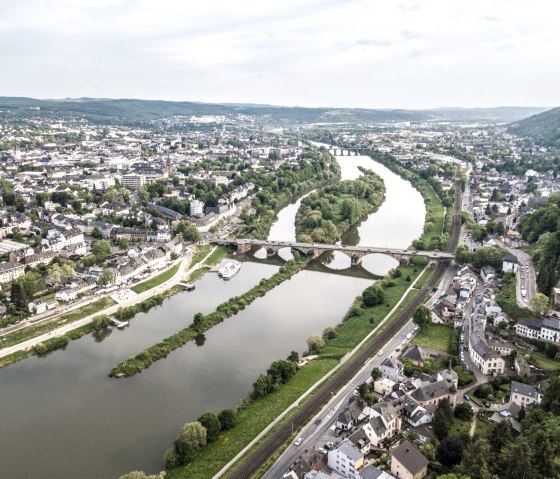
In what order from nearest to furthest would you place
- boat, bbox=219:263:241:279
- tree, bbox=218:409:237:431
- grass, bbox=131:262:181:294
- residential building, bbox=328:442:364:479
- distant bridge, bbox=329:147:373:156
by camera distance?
residential building, bbox=328:442:364:479 < tree, bbox=218:409:237:431 < grass, bbox=131:262:181:294 < boat, bbox=219:263:241:279 < distant bridge, bbox=329:147:373:156

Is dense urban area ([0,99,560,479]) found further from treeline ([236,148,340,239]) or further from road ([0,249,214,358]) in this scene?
treeline ([236,148,340,239])

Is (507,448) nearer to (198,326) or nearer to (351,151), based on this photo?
(198,326)

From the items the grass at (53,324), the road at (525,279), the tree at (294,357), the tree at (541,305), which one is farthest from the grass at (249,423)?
the grass at (53,324)

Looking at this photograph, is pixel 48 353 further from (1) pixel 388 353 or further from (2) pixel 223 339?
(1) pixel 388 353

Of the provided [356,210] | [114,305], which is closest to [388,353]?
[114,305]

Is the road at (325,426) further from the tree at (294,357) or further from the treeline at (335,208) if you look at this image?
the treeline at (335,208)

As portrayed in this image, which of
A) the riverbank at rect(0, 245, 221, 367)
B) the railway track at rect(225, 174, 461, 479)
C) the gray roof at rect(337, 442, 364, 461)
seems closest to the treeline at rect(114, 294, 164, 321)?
the riverbank at rect(0, 245, 221, 367)
